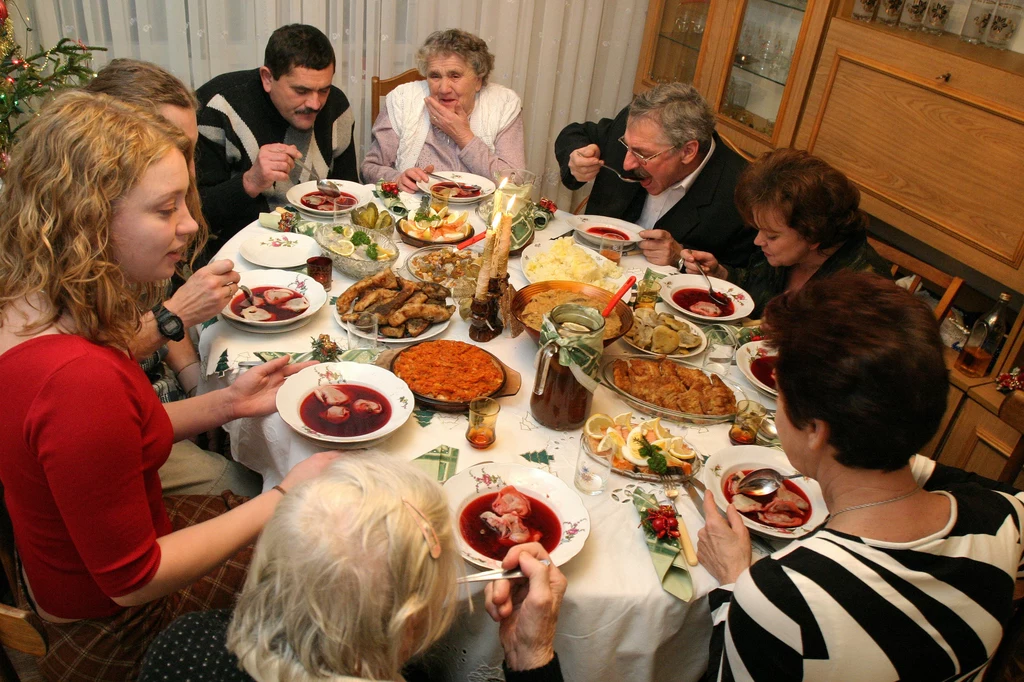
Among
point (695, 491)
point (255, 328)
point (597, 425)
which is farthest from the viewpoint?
point (255, 328)

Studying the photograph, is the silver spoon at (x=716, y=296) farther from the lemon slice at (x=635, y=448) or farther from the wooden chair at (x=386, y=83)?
the wooden chair at (x=386, y=83)

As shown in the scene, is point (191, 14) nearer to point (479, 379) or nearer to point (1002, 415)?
point (479, 379)

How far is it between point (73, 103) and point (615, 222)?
6.71 ft

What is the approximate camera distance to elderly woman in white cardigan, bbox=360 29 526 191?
3516mm

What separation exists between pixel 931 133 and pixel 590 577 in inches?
98.2

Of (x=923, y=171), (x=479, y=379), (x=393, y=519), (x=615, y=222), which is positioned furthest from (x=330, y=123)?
(x=393, y=519)

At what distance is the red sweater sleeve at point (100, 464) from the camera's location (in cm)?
122

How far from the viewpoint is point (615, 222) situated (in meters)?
2.97

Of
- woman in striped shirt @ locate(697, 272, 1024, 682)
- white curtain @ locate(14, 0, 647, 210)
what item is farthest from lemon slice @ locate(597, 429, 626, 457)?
white curtain @ locate(14, 0, 647, 210)

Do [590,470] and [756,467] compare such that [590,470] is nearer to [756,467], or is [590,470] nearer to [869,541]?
[756,467]

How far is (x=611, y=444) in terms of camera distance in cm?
171

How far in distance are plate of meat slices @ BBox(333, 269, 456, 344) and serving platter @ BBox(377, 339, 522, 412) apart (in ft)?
0.25

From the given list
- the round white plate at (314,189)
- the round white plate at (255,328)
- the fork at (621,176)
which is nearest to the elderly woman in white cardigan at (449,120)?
the round white plate at (314,189)

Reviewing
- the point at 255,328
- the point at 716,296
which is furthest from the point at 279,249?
the point at 716,296
